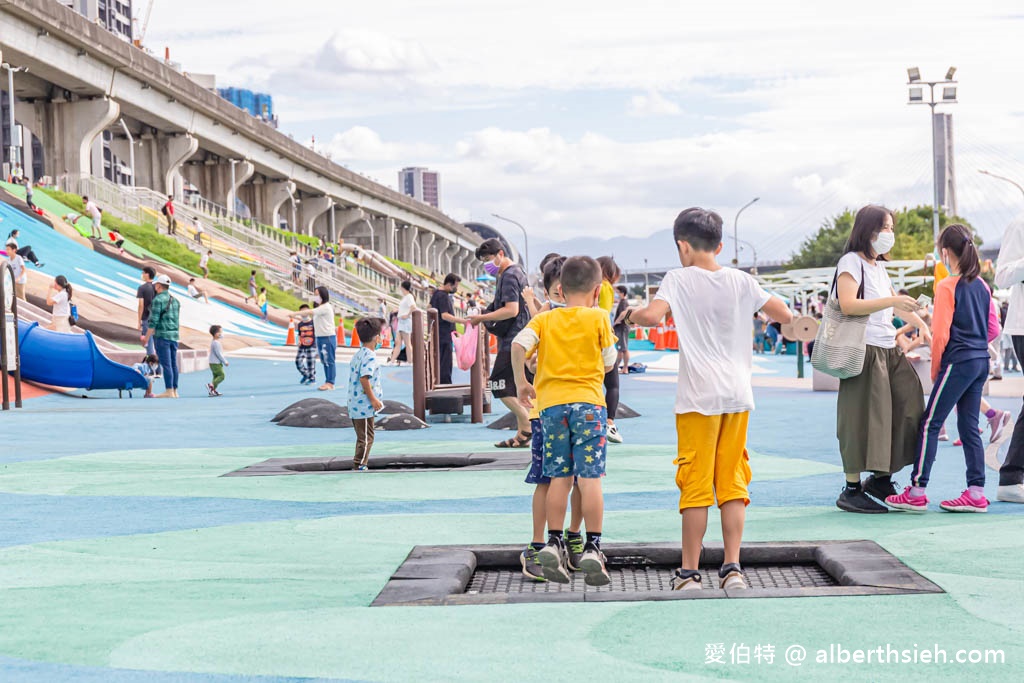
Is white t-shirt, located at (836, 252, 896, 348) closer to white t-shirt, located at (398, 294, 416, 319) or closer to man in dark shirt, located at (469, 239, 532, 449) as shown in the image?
man in dark shirt, located at (469, 239, 532, 449)

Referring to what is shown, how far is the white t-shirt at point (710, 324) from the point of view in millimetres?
4844

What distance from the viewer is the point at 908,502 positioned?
6.75 m

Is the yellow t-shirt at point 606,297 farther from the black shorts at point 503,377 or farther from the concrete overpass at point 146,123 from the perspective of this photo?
the concrete overpass at point 146,123

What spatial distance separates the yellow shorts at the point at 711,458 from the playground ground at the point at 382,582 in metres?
0.50

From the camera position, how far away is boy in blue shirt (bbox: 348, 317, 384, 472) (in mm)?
8805

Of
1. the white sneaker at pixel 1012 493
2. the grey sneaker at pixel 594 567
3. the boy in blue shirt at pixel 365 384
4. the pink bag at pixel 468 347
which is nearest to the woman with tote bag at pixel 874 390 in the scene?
the white sneaker at pixel 1012 493

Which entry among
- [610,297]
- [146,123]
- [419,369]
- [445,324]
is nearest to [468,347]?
[419,369]

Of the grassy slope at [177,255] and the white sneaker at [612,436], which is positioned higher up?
the grassy slope at [177,255]

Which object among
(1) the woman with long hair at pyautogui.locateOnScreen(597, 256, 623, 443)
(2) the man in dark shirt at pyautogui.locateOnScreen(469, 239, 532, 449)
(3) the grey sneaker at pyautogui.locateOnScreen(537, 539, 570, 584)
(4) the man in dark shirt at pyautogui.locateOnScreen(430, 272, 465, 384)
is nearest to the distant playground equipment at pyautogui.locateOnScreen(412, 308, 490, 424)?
(4) the man in dark shirt at pyautogui.locateOnScreen(430, 272, 465, 384)

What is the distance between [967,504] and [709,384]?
2.68 meters

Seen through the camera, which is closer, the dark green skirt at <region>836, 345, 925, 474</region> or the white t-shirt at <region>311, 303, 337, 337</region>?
the dark green skirt at <region>836, 345, 925, 474</region>

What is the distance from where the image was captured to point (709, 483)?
484cm

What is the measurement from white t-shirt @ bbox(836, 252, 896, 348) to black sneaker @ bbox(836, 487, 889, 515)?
88 cm

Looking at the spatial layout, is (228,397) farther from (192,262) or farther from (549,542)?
(192,262)
